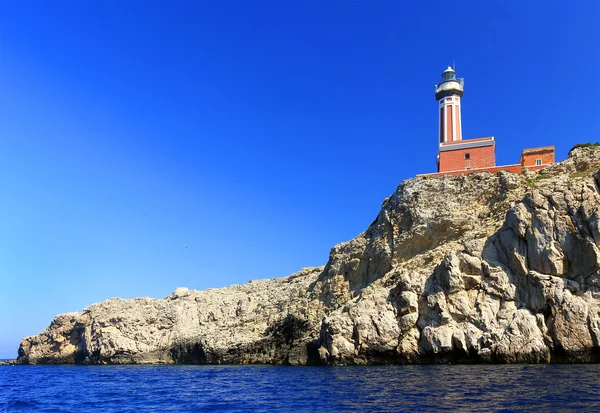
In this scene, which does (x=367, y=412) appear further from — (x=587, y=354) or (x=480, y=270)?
(x=480, y=270)

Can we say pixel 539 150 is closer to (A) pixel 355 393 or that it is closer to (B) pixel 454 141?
(B) pixel 454 141

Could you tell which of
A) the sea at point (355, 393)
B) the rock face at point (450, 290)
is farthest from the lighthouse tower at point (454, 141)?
the sea at point (355, 393)

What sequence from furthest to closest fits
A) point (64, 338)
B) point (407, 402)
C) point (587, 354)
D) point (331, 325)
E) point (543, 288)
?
1. point (64, 338)
2. point (331, 325)
3. point (543, 288)
4. point (587, 354)
5. point (407, 402)

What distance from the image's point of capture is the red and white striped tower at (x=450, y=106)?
65688mm

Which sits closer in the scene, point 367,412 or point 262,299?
point 367,412

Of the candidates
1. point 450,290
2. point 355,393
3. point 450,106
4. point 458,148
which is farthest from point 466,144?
point 355,393

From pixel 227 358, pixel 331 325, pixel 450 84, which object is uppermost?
pixel 450 84

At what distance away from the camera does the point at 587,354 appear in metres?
36.2

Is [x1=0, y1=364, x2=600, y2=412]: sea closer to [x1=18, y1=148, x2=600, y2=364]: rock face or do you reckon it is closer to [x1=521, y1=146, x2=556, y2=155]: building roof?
[x1=18, y1=148, x2=600, y2=364]: rock face

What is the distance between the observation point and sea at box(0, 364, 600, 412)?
21.7 m

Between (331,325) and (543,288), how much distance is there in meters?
18.5

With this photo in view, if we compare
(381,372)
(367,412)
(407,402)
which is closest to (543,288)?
(381,372)

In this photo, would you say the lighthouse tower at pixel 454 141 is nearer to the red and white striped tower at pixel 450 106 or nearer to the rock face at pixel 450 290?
the red and white striped tower at pixel 450 106

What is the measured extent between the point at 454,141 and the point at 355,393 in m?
41.5
